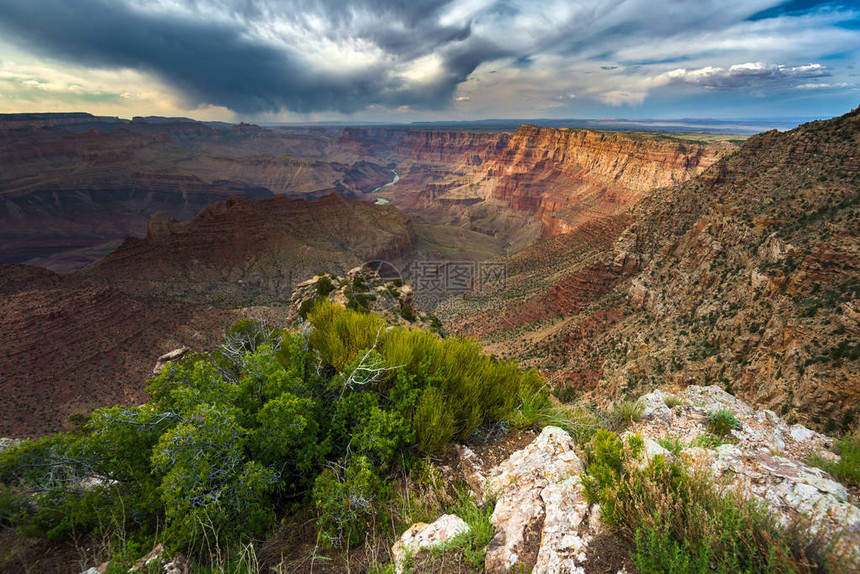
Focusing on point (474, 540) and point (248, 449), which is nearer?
point (474, 540)

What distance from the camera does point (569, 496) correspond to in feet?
9.56

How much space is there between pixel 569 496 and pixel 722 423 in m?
3.14

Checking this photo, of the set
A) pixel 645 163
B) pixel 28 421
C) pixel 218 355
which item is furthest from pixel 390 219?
pixel 218 355

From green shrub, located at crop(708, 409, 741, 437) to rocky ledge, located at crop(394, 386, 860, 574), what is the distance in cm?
11

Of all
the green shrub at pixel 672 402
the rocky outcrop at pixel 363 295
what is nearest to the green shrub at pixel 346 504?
the green shrub at pixel 672 402

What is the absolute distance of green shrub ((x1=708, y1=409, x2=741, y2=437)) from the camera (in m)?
4.38

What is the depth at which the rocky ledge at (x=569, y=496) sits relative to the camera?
7.82 feet

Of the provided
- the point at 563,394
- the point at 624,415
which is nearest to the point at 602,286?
the point at 563,394

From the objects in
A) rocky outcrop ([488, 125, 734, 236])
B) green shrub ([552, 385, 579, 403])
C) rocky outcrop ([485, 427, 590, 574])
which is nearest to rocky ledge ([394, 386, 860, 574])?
rocky outcrop ([485, 427, 590, 574])

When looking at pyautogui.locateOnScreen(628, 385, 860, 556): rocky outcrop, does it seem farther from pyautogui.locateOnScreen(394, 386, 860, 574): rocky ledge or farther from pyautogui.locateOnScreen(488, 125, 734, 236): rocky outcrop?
pyautogui.locateOnScreen(488, 125, 734, 236): rocky outcrop

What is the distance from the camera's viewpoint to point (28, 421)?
820 inches

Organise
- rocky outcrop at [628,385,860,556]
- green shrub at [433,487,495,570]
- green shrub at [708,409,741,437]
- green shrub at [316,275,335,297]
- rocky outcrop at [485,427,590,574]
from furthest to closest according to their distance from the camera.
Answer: green shrub at [316,275,335,297] < green shrub at [708,409,741,437] < green shrub at [433,487,495,570] < rocky outcrop at [485,427,590,574] < rocky outcrop at [628,385,860,556]

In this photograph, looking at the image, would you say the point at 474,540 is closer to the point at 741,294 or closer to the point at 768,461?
the point at 768,461

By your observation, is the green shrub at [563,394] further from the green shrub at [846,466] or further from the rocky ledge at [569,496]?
the green shrub at [846,466]
